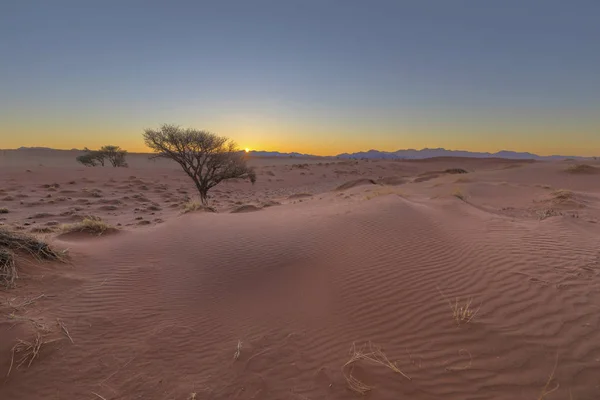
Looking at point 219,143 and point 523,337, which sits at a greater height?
point 219,143

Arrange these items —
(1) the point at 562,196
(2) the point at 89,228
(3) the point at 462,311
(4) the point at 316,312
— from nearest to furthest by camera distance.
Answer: (3) the point at 462,311 → (4) the point at 316,312 → (2) the point at 89,228 → (1) the point at 562,196

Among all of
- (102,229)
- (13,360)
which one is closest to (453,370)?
(13,360)

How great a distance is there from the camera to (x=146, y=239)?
7863 mm

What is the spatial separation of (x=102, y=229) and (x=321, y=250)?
590cm

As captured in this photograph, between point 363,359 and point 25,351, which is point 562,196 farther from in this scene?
point 25,351

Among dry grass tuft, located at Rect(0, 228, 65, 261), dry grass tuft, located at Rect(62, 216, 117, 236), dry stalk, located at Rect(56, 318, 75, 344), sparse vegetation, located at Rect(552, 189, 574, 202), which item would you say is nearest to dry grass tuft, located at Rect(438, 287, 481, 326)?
dry stalk, located at Rect(56, 318, 75, 344)

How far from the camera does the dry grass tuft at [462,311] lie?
13.6 ft

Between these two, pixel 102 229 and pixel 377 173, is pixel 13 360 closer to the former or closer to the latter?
pixel 102 229

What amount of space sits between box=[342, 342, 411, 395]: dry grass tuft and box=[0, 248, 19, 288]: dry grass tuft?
16.6 feet

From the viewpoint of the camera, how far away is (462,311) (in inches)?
172

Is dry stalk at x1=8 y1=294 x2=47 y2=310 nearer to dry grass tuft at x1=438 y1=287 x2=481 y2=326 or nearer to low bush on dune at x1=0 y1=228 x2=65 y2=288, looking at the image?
low bush on dune at x1=0 y1=228 x2=65 y2=288

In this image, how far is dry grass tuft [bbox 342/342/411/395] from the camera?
322 cm

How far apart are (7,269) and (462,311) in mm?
6864

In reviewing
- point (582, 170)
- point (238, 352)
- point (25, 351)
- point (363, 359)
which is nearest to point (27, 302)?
point (25, 351)
